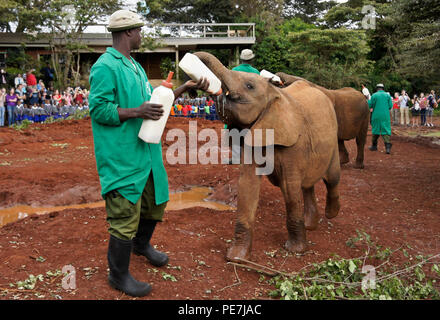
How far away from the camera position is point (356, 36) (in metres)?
27.7

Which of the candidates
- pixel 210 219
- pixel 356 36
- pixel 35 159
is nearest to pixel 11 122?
pixel 35 159

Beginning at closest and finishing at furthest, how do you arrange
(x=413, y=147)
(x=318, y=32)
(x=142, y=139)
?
1. (x=142, y=139)
2. (x=413, y=147)
3. (x=318, y=32)

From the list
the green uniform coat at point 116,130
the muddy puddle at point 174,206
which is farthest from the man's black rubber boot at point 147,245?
the muddy puddle at point 174,206

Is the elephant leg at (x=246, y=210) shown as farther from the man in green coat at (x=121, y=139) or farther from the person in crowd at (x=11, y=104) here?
the person in crowd at (x=11, y=104)

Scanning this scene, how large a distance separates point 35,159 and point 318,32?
20.5 meters

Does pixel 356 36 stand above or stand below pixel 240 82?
above

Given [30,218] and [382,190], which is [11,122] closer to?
[30,218]

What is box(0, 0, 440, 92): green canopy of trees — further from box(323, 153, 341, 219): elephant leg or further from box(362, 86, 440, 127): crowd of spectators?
box(323, 153, 341, 219): elephant leg

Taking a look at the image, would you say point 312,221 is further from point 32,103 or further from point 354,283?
point 32,103

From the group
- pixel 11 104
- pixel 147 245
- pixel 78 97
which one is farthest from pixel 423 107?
pixel 147 245

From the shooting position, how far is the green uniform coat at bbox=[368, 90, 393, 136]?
12.6m

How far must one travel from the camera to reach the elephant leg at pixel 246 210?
448cm

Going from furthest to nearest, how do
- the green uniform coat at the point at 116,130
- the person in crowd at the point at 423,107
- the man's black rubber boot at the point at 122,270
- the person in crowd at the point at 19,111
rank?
the person in crowd at the point at 423,107 → the person in crowd at the point at 19,111 → the man's black rubber boot at the point at 122,270 → the green uniform coat at the point at 116,130

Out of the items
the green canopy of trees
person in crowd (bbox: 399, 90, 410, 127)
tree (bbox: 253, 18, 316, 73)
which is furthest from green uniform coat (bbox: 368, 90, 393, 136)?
tree (bbox: 253, 18, 316, 73)
